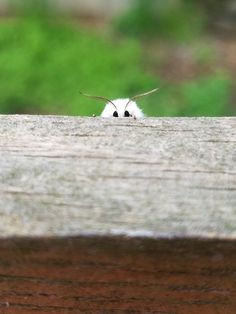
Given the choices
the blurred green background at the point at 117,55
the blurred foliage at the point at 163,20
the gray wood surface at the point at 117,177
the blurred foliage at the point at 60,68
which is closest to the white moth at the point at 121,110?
the gray wood surface at the point at 117,177

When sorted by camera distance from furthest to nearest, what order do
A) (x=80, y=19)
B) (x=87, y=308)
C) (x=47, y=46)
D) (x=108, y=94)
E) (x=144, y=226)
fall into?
(x=80, y=19) → (x=47, y=46) → (x=108, y=94) → (x=87, y=308) → (x=144, y=226)

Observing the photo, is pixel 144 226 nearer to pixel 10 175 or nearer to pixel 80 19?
pixel 10 175

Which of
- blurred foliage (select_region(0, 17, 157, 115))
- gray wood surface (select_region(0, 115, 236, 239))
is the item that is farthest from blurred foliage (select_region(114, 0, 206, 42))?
gray wood surface (select_region(0, 115, 236, 239))

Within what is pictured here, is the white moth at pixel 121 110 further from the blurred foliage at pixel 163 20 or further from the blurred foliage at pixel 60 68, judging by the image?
the blurred foliage at pixel 163 20

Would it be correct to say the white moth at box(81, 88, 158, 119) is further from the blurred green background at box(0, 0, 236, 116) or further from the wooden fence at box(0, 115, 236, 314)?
the blurred green background at box(0, 0, 236, 116)

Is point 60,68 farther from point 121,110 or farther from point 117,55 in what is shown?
point 121,110

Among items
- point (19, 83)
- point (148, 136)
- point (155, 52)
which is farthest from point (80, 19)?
point (148, 136)

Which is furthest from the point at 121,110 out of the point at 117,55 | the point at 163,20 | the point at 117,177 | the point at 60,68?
the point at 163,20
